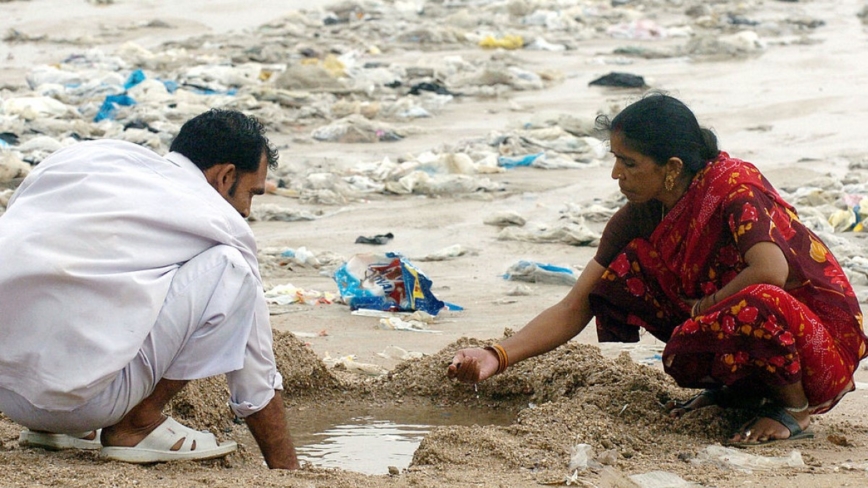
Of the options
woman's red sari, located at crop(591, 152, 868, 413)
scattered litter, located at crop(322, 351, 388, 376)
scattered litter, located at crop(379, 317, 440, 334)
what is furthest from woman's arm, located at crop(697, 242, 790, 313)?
scattered litter, located at crop(379, 317, 440, 334)

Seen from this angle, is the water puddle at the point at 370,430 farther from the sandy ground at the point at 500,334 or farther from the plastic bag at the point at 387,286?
the plastic bag at the point at 387,286

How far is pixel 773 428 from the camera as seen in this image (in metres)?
3.15

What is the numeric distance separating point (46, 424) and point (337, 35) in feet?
45.7

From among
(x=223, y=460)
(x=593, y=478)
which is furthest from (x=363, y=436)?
(x=593, y=478)

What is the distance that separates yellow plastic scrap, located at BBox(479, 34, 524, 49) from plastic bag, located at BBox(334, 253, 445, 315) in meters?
10.4

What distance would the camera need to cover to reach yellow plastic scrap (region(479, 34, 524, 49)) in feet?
49.6

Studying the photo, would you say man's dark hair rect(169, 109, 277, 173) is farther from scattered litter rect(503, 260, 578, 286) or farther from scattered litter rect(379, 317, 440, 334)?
scattered litter rect(503, 260, 578, 286)

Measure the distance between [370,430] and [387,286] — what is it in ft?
4.76

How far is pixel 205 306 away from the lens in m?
2.63

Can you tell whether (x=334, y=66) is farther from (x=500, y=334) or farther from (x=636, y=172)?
(x=636, y=172)

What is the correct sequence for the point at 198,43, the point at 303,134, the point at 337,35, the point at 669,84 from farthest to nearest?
the point at 337,35
the point at 198,43
the point at 669,84
the point at 303,134

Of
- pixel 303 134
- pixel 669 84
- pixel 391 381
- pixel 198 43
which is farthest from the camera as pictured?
pixel 198 43

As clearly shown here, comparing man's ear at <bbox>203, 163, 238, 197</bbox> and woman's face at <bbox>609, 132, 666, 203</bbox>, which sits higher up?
man's ear at <bbox>203, 163, 238, 197</bbox>

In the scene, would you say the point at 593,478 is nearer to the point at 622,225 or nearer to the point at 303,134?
the point at 622,225
